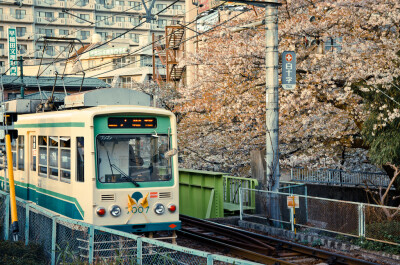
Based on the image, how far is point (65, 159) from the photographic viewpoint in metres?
12.1

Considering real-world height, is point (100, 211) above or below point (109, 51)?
below

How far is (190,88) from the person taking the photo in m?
24.9

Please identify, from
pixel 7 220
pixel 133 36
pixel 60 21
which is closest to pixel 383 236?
pixel 7 220

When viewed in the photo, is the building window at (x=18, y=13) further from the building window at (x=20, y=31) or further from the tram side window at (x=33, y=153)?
the tram side window at (x=33, y=153)

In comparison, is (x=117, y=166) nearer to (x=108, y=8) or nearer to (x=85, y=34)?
(x=108, y=8)

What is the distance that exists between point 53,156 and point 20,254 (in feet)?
10.4

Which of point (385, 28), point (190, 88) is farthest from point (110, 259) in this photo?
point (190, 88)

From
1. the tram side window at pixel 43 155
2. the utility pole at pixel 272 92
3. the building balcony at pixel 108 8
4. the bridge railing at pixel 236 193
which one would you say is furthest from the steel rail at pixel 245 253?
the building balcony at pixel 108 8

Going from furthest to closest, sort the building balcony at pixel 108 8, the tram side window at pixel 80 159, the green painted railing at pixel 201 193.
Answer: the building balcony at pixel 108 8
the green painted railing at pixel 201 193
the tram side window at pixel 80 159

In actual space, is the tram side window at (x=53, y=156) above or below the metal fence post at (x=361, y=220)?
above

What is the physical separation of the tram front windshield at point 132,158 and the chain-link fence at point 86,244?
136 cm

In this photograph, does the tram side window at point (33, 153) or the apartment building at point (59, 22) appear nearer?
the tram side window at point (33, 153)

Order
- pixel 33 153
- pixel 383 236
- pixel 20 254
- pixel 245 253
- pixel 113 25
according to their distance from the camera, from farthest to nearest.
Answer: pixel 113 25, pixel 33 153, pixel 383 236, pixel 245 253, pixel 20 254

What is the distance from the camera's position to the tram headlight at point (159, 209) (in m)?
11.6
